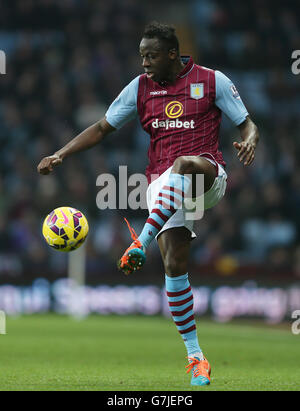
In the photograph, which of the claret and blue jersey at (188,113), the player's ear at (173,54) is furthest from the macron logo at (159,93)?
the player's ear at (173,54)

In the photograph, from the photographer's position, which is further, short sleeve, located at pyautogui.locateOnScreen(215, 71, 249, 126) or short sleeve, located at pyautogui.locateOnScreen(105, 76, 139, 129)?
short sleeve, located at pyautogui.locateOnScreen(105, 76, 139, 129)

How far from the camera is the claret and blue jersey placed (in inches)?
242

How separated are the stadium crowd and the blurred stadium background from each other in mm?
26

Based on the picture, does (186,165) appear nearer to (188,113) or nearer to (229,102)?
(188,113)

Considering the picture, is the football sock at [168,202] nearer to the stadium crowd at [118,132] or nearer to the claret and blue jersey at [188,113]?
the claret and blue jersey at [188,113]

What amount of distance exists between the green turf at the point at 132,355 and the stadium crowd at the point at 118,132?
1.80 m

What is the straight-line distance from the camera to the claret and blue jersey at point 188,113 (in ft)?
20.2

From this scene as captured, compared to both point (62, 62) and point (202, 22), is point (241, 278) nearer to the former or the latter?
point (62, 62)

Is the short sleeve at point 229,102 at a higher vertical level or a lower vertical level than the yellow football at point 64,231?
higher

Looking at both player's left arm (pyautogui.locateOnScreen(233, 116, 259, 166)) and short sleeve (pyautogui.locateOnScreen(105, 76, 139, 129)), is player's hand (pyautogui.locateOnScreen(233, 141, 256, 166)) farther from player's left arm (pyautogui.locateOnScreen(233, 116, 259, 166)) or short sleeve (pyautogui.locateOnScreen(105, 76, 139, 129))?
short sleeve (pyautogui.locateOnScreen(105, 76, 139, 129))

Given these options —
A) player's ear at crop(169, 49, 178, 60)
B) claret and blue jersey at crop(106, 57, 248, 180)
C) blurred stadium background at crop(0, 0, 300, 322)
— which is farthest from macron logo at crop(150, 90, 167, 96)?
blurred stadium background at crop(0, 0, 300, 322)

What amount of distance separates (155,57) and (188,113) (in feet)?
1.51

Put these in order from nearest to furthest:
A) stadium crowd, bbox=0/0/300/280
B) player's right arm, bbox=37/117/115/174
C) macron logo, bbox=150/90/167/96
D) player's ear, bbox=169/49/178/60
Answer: player's ear, bbox=169/49/178/60 < macron logo, bbox=150/90/167/96 < player's right arm, bbox=37/117/115/174 < stadium crowd, bbox=0/0/300/280

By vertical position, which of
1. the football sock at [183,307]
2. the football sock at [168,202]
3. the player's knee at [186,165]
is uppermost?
the player's knee at [186,165]
